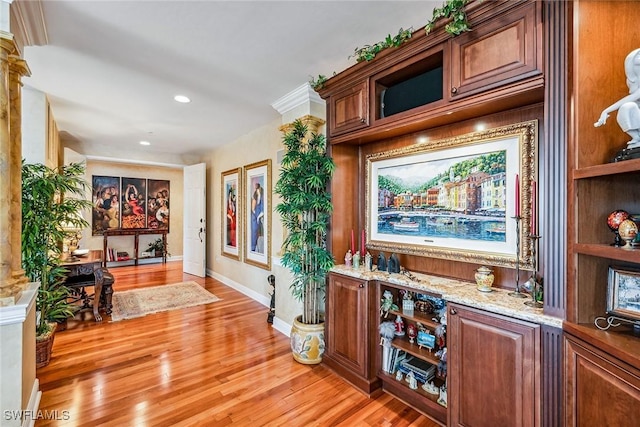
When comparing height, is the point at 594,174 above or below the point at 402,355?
above

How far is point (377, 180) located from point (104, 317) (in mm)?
3827

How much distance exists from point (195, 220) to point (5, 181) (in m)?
4.44

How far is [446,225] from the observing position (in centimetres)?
215

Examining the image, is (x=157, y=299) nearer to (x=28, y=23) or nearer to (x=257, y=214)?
(x=257, y=214)

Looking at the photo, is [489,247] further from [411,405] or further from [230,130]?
[230,130]

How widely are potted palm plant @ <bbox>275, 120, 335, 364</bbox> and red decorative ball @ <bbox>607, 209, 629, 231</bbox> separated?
171 centimetres

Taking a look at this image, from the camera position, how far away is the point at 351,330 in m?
2.39

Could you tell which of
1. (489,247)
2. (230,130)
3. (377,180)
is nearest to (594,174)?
(489,247)

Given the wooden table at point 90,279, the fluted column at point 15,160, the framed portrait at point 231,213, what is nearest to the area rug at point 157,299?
the wooden table at point 90,279

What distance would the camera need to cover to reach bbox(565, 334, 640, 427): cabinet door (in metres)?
1.09

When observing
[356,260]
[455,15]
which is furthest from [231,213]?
[455,15]

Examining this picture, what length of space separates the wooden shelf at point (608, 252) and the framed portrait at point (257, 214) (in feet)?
11.5

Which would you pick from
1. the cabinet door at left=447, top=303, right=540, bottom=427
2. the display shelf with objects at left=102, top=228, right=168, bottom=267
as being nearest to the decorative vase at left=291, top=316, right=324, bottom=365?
the cabinet door at left=447, top=303, right=540, bottom=427

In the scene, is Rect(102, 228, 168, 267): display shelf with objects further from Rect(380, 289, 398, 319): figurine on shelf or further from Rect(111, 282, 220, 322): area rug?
Rect(380, 289, 398, 319): figurine on shelf
